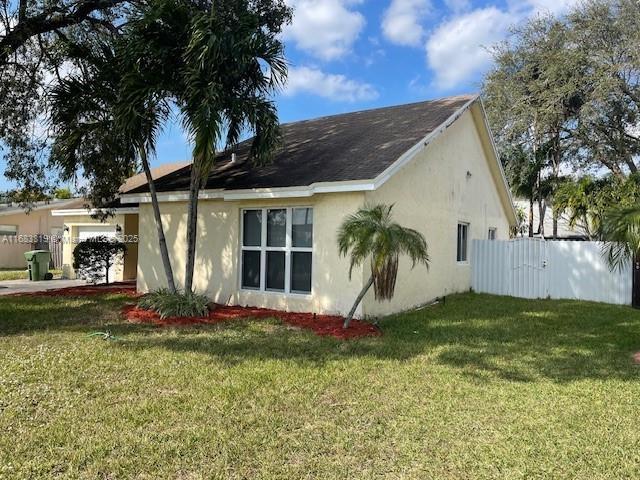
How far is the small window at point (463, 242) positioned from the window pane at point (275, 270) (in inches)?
235

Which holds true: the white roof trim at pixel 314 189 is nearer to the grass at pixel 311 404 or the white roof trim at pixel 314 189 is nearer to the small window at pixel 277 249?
the small window at pixel 277 249

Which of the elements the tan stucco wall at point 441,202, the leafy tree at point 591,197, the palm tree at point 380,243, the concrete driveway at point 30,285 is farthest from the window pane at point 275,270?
the leafy tree at point 591,197

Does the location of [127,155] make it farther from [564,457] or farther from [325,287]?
[564,457]

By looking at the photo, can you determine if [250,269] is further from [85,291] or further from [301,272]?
[85,291]

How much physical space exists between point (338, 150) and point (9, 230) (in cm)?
2213

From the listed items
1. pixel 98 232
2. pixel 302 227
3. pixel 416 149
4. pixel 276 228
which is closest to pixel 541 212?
pixel 416 149

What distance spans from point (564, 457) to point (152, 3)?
9.93 metres

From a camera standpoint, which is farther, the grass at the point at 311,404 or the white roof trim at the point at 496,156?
the white roof trim at the point at 496,156

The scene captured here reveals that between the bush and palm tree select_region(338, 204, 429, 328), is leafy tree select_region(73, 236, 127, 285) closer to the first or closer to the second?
the bush

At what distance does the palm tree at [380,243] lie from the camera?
7.95 m

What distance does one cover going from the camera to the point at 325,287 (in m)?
9.98

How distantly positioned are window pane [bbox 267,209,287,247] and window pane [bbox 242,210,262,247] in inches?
11.4

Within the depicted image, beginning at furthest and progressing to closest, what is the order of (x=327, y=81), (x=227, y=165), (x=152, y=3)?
(x=327, y=81) < (x=227, y=165) < (x=152, y=3)

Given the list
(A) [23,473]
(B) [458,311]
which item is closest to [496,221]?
(B) [458,311]
